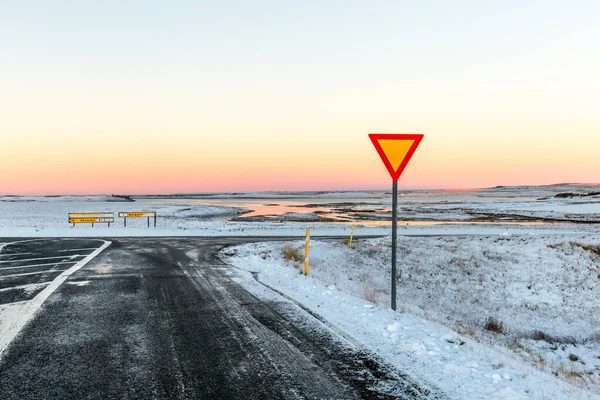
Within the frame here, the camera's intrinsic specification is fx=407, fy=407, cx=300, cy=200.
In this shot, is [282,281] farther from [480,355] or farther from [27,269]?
[27,269]

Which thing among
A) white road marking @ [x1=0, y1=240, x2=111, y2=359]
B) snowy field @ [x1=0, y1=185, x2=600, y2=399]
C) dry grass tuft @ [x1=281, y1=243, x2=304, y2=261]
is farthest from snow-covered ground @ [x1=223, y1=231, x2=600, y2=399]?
white road marking @ [x1=0, y1=240, x2=111, y2=359]

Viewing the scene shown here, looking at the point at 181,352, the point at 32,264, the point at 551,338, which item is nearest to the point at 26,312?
the point at 181,352

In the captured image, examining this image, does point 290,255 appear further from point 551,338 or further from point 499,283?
point 499,283

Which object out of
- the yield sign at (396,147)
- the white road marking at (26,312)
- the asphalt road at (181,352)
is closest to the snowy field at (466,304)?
the asphalt road at (181,352)

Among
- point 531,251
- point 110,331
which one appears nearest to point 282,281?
point 110,331

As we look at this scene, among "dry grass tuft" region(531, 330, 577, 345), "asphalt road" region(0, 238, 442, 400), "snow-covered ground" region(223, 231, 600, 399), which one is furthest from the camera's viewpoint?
"dry grass tuft" region(531, 330, 577, 345)

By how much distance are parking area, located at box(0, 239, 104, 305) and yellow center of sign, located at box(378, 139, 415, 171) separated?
7.12 m

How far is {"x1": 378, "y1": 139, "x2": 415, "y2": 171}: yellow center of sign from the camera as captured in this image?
22.5 feet

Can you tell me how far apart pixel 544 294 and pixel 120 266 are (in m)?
15.8

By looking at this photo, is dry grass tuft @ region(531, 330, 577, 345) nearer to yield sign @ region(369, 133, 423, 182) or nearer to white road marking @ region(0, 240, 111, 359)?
yield sign @ region(369, 133, 423, 182)

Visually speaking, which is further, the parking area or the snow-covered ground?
the parking area

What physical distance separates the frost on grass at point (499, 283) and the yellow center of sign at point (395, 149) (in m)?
3.53

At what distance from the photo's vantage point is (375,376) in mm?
4344

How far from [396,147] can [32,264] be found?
11.1m
